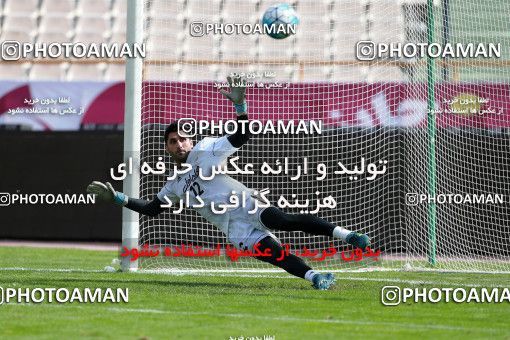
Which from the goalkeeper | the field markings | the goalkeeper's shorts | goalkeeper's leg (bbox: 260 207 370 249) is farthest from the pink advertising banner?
the field markings

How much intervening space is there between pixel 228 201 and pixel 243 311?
8.17 feet

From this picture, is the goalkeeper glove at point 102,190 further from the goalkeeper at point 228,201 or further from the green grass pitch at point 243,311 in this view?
the green grass pitch at point 243,311

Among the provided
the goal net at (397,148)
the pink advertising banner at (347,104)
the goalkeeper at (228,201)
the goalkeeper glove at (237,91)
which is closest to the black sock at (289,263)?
the goalkeeper at (228,201)

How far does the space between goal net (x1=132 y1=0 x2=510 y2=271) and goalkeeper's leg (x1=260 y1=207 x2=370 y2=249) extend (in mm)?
3679

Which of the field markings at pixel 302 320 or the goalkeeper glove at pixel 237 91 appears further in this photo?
the goalkeeper glove at pixel 237 91

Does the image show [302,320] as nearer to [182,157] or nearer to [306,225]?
[306,225]

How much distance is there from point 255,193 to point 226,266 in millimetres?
3608

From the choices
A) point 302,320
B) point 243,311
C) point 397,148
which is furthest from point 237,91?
point 397,148

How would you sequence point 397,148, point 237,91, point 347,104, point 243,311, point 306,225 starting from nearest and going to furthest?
point 243,311
point 237,91
point 306,225
point 397,148
point 347,104

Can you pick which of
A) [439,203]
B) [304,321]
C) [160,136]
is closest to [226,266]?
[160,136]

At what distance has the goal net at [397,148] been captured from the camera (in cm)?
1530

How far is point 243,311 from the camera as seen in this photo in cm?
893

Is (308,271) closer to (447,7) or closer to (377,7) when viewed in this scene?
(447,7)

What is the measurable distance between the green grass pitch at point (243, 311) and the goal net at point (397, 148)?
247 cm
